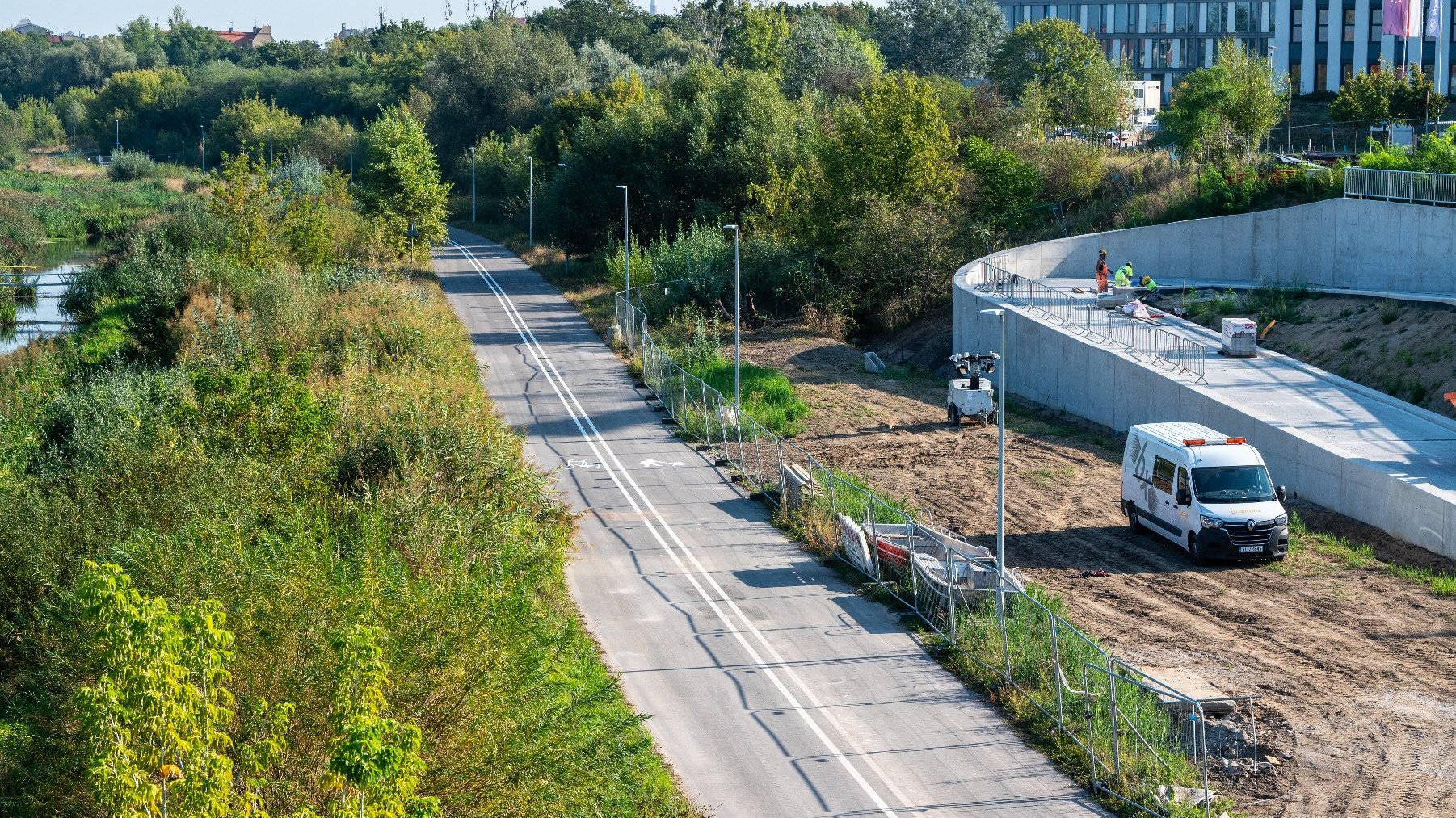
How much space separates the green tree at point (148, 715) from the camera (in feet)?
31.9

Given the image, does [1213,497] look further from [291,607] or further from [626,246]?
[626,246]

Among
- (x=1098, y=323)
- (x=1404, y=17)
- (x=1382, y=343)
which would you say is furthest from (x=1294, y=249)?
(x=1404, y=17)

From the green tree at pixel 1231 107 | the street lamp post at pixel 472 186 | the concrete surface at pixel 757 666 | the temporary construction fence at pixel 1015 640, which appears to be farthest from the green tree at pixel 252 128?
the temporary construction fence at pixel 1015 640

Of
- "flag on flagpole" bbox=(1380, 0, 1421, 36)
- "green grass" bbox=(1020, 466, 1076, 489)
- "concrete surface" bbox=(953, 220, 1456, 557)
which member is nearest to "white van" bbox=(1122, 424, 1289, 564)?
"concrete surface" bbox=(953, 220, 1456, 557)

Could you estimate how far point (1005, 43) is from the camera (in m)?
89.5

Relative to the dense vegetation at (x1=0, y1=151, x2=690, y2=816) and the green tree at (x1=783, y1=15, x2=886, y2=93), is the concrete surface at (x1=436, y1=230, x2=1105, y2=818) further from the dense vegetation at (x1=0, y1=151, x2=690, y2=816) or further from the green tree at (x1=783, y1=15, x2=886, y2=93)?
the green tree at (x1=783, y1=15, x2=886, y2=93)

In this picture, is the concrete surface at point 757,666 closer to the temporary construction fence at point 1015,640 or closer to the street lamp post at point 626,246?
the temporary construction fence at point 1015,640

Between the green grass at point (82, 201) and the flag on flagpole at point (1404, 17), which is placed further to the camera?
the green grass at point (82, 201)

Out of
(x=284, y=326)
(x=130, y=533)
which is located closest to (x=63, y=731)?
(x=130, y=533)

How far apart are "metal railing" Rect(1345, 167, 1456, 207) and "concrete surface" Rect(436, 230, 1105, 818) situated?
22445mm

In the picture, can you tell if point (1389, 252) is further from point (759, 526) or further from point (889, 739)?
point (889, 739)

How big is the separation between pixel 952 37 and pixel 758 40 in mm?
15657

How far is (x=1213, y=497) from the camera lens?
2491 cm

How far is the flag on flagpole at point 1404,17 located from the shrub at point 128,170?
96822 millimetres
